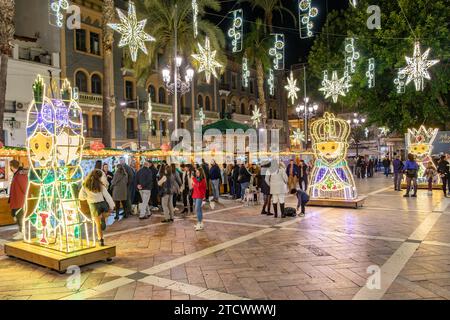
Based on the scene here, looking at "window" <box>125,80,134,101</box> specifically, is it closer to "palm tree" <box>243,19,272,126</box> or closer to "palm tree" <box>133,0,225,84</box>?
"palm tree" <box>133,0,225,84</box>

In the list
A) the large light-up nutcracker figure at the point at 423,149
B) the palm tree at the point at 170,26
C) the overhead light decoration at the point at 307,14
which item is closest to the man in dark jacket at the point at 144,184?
the overhead light decoration at the point at 307,14

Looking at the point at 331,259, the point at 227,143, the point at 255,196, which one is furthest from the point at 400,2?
the point at 331,259

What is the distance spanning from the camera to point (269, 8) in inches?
820

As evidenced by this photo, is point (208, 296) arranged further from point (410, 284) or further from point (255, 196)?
point (255, 196)

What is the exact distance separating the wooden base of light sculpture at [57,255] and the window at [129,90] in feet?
76.2

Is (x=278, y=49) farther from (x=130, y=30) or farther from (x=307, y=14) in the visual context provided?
(x=130, y=30)

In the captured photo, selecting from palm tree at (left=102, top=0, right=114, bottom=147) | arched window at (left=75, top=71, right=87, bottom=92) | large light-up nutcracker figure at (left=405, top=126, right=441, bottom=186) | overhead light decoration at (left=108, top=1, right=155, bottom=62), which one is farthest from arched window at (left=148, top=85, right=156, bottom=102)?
large light-up nutcracker figure at (left=405, top=126, right=441, bottom=186)

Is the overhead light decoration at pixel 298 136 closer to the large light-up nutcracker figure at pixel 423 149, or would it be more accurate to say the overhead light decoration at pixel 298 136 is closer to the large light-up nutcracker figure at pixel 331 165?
the large light-up nutcracker figure at pixel 423 149

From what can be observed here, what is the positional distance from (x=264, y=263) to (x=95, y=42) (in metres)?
24.7

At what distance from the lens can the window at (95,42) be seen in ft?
85.1

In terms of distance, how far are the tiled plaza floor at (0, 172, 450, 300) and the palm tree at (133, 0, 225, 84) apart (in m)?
11.2

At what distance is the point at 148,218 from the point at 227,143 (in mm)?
9191

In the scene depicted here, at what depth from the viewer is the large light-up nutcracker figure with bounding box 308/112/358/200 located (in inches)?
460
